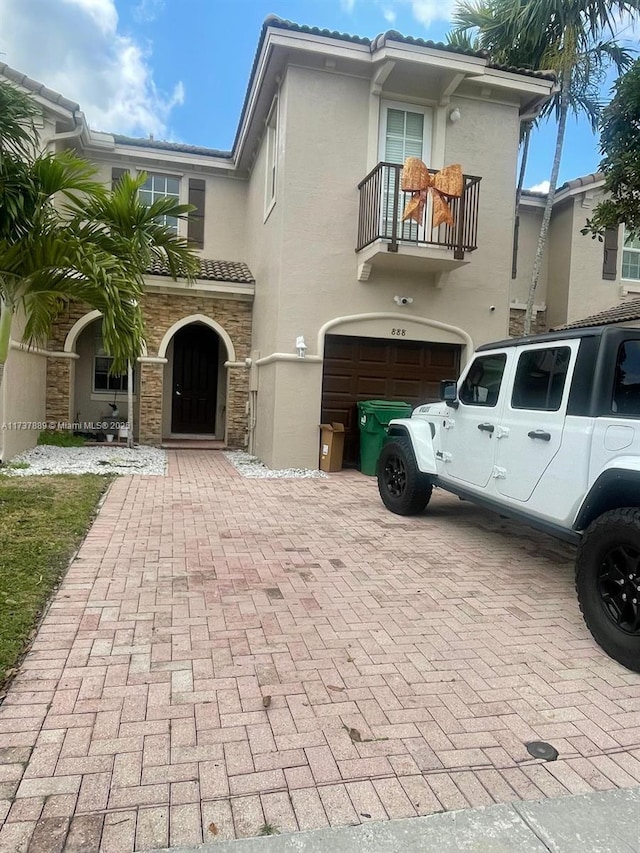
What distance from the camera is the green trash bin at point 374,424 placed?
32.5 feet

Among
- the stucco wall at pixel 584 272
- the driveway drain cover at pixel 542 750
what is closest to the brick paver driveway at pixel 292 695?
the driveway drain cover at pixel 542 750

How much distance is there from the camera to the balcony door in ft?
34.4

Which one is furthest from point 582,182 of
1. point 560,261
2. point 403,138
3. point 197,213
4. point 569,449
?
point 569,449

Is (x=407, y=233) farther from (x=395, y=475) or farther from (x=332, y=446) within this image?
(x=395, y=475)

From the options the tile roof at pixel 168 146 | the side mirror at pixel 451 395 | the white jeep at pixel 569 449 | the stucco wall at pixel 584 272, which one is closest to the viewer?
the white jeep at pixel 569 449

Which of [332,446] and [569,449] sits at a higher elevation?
[569,449]

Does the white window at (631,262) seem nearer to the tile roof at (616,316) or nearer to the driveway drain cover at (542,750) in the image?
the tile roof at (616,316)

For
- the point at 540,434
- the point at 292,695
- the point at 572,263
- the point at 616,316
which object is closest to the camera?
the point at 292,695

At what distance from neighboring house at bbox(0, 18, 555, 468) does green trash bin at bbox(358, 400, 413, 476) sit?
0.66 m

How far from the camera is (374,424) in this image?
32.9 ft

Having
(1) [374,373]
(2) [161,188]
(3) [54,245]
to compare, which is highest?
(2) [161,188]

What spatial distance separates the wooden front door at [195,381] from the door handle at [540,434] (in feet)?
36.3

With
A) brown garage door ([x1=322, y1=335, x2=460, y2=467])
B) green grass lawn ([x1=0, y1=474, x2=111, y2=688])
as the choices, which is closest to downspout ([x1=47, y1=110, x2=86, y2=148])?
brown garage door ([x1=322, y1=335, x2=460, y2=467])

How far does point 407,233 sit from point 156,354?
5.99 meters
